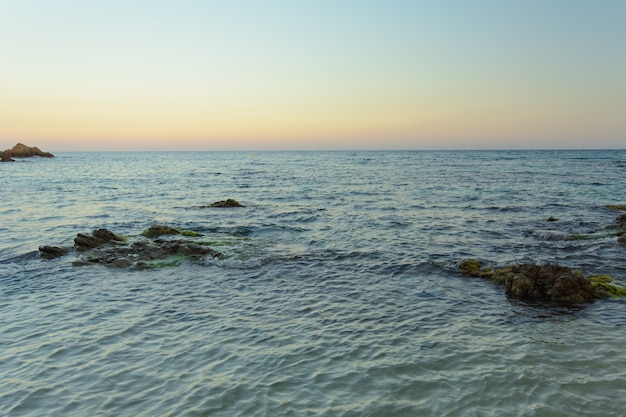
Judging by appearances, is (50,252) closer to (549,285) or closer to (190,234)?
(190,234)

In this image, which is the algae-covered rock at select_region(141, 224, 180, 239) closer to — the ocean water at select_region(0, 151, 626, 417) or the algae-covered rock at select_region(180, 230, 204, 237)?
the algae-covered rock at select_region(180, 230, 204, 237)

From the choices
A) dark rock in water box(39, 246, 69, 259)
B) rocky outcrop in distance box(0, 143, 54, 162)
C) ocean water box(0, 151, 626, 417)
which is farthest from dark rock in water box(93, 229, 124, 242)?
rocky outcrop in distance box(0, 143, 54, 162)

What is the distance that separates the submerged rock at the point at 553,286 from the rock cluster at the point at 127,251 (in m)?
10.1

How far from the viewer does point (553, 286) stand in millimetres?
10977

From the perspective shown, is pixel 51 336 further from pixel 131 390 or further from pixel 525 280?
pixel 525 280

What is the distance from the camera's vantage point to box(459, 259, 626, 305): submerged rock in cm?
1078

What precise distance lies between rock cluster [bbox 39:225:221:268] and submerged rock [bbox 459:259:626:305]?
10.1m

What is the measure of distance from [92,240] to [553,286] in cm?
1647

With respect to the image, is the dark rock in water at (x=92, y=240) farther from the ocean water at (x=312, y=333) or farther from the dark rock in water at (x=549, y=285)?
the dark rock in water at (x=549, y=285)

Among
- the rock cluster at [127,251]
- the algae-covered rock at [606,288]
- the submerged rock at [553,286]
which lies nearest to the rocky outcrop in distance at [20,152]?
the rock cluster at [127,251]

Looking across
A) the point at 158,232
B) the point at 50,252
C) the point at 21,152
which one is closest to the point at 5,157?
the point at 21,152

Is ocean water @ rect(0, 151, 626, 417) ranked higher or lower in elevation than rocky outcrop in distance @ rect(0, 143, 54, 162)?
lower

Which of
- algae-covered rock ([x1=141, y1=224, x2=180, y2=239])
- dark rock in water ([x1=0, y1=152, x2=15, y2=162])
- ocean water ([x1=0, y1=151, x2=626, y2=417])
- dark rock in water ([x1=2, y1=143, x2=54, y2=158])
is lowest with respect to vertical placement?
ocean water ([x1=0, y1=151, x2=626, y2=417])

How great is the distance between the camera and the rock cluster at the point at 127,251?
14820 mm
